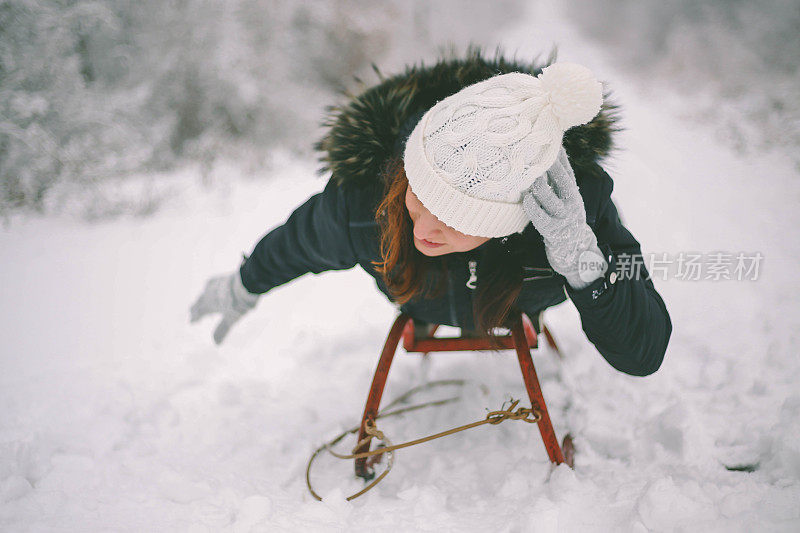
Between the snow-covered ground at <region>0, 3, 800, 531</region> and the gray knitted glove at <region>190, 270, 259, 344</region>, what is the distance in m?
0.18

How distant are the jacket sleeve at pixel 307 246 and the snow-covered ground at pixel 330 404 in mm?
495

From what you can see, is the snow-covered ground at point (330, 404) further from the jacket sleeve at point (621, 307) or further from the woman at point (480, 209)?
the woman at point (480, 209)

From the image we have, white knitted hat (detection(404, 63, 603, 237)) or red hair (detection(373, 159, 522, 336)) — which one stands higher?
white knitted hat (detection(404, 63, 603, 237))

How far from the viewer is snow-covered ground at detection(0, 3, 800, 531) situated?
1.09 m

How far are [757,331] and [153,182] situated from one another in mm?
3636

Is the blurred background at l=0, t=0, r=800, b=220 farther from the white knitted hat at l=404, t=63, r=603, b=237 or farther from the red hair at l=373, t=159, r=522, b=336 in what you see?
the white knitted hat at l=404, t=63, r=603, b=237

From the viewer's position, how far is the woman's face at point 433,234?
1003mm

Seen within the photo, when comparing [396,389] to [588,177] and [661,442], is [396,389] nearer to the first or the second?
[661,442]

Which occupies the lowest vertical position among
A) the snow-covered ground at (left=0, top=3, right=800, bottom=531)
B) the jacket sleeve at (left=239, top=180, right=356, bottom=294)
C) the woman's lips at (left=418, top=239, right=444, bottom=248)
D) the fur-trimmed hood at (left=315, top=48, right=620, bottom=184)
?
the snow-covered ground at (left=0, top=3, right=800, bottom=531)

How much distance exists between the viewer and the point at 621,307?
99 centimetres

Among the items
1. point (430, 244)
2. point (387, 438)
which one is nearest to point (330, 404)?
point (387, 438)

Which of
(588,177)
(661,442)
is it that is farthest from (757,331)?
(588,177)

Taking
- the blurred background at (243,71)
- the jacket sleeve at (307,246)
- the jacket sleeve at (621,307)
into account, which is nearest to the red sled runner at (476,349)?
the jacket sleeve at (621,307)

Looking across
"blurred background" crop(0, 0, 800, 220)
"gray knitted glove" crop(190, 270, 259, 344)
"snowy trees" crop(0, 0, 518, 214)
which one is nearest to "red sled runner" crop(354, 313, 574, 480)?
"gray knitted glove" crop(190, 270, 259, 344)
